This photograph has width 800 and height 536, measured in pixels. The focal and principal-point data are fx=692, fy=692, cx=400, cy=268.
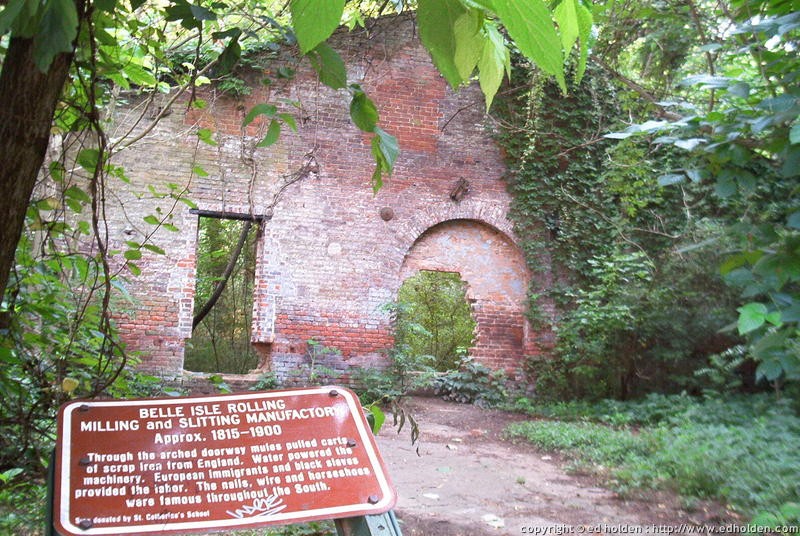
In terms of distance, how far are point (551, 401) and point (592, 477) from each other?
11.9 ft

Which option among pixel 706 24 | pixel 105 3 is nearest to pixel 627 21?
pixel 706 24

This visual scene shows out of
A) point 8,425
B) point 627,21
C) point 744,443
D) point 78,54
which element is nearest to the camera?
point 78,54

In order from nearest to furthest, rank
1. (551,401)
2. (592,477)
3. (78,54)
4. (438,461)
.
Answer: (78,54) → (592,477) → (438,461) → (551,401)

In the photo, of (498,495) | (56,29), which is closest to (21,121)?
(56,29)

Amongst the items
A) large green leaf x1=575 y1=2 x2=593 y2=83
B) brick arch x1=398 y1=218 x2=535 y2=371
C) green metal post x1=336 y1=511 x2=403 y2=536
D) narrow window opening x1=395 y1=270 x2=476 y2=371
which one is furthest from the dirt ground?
narrow window opening x1=395 y1=270 x2=476 y2=371

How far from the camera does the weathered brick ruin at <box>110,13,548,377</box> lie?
8.85 meters

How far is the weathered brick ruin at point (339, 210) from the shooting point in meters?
8.85

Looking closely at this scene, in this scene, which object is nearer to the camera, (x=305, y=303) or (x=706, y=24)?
(x=706, y=24)

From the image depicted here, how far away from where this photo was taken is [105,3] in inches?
49.8

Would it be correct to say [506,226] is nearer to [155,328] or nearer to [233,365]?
[155,328]

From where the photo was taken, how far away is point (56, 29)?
954 mm

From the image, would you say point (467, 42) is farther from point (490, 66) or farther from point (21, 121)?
point (21, 121)

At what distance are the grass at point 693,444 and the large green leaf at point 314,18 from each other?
14.2ft

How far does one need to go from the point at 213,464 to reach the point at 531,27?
136cm
